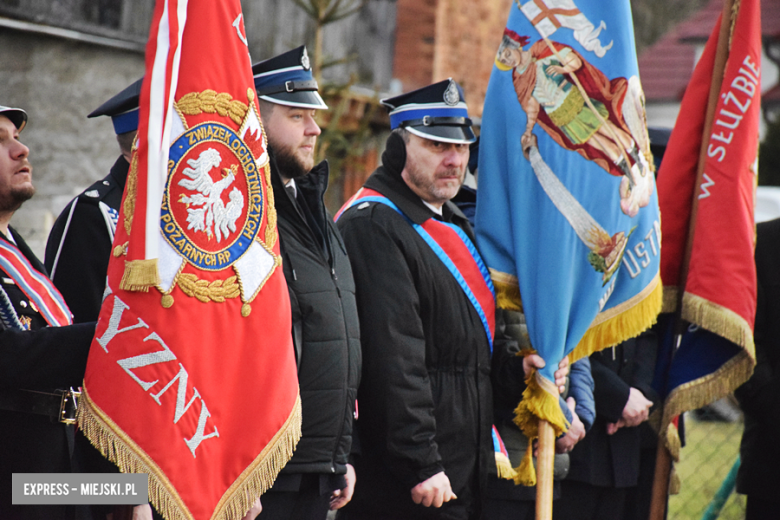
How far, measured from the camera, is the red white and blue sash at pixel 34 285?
9.66 feet

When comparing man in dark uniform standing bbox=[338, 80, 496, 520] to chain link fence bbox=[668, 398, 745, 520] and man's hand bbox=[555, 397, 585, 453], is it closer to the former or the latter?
man's hand bbox=[555, 397, 585, 453]

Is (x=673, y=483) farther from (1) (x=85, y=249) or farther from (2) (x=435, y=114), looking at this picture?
(1) (x=85, y=249)

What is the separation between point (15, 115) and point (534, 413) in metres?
2.25

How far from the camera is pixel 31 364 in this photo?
8.82ft

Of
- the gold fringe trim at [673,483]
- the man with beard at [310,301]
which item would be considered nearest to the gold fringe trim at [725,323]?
→ the gold fringe trim at [673,483]

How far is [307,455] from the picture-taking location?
3.17 metres

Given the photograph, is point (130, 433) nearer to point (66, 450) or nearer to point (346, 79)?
point (66, 450)

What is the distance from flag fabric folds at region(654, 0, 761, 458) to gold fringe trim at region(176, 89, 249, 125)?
238cm

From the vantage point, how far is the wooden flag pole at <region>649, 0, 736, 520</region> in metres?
4.27

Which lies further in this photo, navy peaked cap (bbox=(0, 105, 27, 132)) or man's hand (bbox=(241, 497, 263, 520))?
navy peaked cap (bbox=(0, 105, 27, 132))

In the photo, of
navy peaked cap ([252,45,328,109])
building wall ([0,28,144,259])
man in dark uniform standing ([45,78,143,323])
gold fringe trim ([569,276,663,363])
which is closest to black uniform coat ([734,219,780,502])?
gold fringe trim ([569,276,663,363])

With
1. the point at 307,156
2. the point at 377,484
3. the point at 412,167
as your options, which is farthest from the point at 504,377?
the point at 307,156

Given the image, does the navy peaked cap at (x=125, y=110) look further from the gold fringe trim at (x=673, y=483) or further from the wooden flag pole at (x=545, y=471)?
the gold fringe trim at (x=673, y=483)

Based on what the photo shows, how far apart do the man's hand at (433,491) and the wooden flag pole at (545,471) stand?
43 cm
